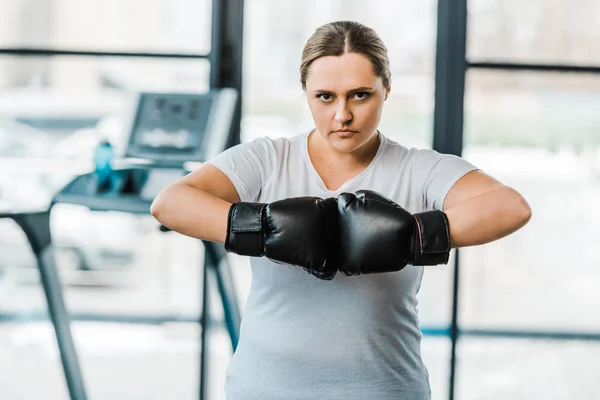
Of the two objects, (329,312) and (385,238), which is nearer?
(385,238)

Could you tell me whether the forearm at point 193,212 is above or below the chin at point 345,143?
below

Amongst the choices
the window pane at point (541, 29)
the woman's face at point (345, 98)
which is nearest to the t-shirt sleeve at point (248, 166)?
the woman's face at point (345, 98)

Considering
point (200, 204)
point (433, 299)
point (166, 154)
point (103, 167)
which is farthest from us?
point (433, 299)


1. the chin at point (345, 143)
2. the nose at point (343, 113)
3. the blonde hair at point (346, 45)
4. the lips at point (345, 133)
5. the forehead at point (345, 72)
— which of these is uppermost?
the blonde hair at point (346, 45)

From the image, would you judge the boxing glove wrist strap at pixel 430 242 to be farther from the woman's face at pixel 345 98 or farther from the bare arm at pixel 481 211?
the woman's face at pixel 345 98

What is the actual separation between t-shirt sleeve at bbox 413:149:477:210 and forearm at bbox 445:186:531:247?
0.07m

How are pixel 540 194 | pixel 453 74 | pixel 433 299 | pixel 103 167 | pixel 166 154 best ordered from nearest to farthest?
pixel 103 167, pixel 166 154, pixel 453 74, pixel 540 194, pixel 433 299

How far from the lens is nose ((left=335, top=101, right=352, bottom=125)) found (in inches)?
46.7

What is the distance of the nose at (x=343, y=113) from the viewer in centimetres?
119

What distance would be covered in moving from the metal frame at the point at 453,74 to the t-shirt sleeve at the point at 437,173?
1449mm

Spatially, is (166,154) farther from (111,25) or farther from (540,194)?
(540,194)

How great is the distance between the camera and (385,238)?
1.06 m

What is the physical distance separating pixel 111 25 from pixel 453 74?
55.0 inches

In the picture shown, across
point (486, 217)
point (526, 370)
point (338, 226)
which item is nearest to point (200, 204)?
point (338, 226)
